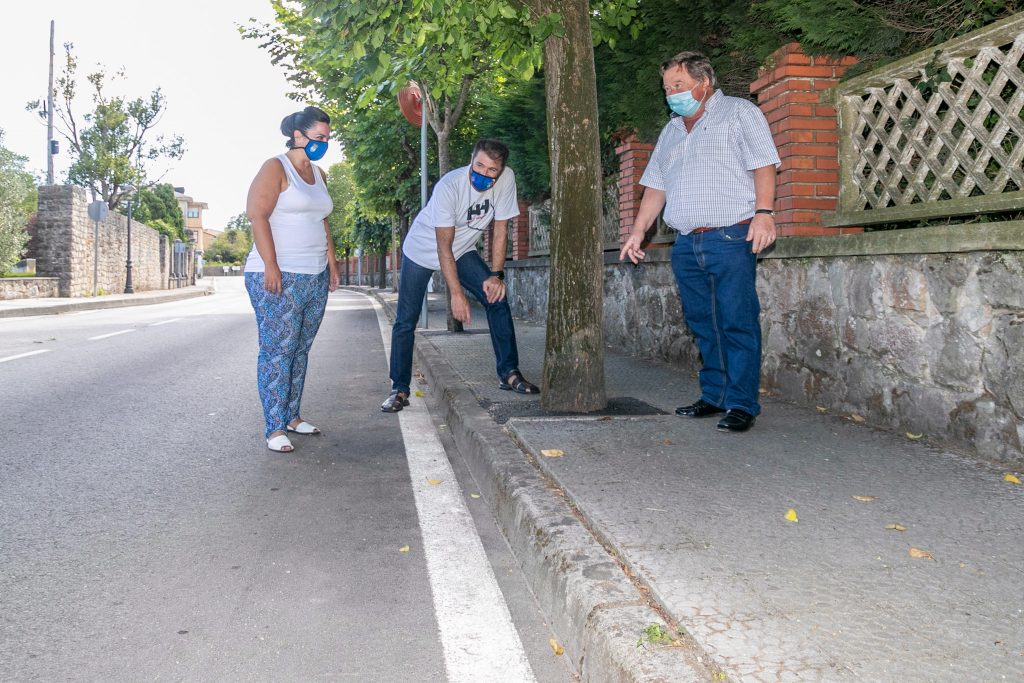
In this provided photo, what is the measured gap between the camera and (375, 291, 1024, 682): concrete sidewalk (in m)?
2.11

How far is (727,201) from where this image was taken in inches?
187

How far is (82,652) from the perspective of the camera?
2.47 m

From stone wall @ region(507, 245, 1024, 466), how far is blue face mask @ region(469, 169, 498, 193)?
1.97 metres

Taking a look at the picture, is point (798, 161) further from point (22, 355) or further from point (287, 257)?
point (22, 355)

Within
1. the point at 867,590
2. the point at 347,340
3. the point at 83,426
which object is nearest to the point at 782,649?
the point at 867,590

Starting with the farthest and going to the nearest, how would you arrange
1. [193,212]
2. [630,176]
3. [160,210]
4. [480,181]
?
[193,212] < [160,210] < [630,176] < [480,181]

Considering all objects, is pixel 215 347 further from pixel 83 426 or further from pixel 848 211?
pixel 848 211

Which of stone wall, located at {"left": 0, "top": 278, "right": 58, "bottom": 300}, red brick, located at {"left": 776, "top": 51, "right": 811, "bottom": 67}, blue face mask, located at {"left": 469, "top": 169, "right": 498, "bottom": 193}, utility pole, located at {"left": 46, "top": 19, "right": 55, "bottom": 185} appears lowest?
stone wall, located at {"left": 0, "top": 278, "right": 58, "bottom": 300}

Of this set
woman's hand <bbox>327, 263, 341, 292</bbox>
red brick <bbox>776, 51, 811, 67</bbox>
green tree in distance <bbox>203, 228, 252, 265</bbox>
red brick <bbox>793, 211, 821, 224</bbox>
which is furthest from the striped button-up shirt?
green tree in distance <bbox>203, 228, 252, 265</bbox>

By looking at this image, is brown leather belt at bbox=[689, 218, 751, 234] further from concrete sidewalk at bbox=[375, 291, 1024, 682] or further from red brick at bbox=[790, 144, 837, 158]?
red brick at bbox=[790, 144, 837, 158]

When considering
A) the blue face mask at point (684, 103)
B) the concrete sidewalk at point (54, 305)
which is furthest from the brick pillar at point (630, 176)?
the concrete sidewalk at point (54, 305)

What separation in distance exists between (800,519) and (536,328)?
9012mm

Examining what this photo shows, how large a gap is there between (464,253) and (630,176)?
3.65m

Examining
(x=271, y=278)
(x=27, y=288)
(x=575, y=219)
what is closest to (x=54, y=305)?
(x=27, y=288)
